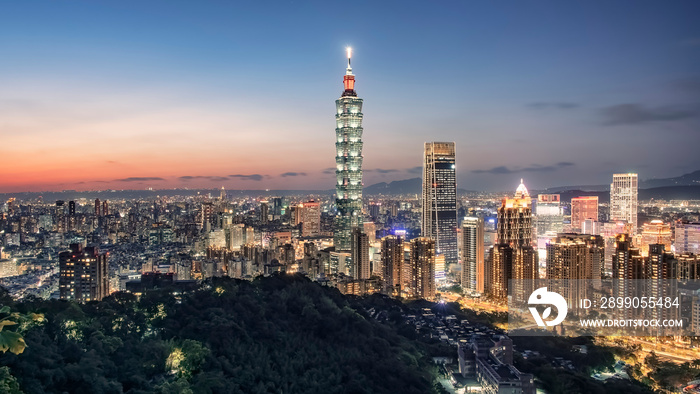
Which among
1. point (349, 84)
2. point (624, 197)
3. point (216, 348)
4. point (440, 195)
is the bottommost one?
point (216, 348)

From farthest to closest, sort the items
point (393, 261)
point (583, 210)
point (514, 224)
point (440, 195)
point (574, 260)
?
point (583, 210) → point (440, 195) → point (514, 224) → point (393, 261) → point (574, 260)

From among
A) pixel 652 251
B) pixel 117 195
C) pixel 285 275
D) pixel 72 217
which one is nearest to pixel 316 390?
pixel 285 275

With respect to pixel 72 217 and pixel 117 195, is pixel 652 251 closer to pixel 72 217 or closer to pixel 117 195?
pixel 72 217

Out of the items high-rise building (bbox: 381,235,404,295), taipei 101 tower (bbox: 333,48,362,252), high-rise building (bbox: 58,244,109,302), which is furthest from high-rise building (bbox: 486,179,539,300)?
high-rise building (bbox: 58,244,109,302)

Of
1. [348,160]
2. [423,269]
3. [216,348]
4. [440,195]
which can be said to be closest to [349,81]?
[348,160]

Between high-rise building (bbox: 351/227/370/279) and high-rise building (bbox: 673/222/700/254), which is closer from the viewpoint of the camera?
high-rise building (bbox: 673/222/700/254)

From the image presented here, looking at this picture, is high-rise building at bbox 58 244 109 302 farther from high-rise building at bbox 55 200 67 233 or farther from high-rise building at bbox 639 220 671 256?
high-rise building at bbox 639 220 671 256

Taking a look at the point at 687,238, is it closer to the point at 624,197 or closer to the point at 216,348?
the point at 624,197
